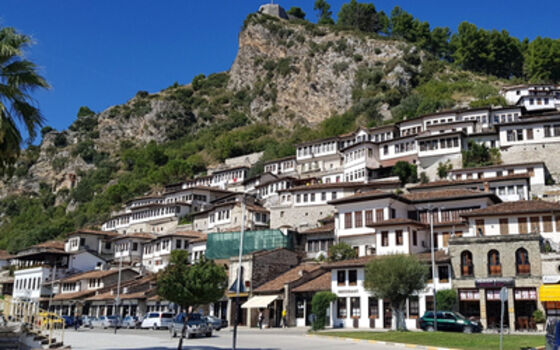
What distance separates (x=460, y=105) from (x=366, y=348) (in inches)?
3188

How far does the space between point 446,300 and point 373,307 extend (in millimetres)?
6954

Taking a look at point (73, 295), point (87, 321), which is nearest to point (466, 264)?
point (87, 321)

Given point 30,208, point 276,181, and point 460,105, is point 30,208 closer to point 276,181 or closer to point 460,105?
point 276,181

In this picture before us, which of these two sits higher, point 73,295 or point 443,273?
point 443,273

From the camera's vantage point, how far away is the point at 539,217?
44.3 m

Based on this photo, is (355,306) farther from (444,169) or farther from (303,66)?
(303,66)

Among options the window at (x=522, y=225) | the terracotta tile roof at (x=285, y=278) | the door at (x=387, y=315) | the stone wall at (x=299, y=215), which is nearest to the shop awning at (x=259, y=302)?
the terracotta tile roof at (x=285, y=278)

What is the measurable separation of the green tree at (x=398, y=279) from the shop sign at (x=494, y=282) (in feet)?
16.4

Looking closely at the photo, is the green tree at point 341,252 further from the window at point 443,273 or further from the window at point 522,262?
the window at point 522,262

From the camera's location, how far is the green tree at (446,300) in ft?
137

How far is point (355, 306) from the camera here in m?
47.5

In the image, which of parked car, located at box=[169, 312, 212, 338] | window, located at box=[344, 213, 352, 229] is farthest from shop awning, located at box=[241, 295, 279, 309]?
window, located at box=[344, 213, 352, 229]

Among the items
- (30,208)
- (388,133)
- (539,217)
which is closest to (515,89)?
(388,133)

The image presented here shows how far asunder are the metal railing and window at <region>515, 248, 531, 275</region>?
32.0 meters
